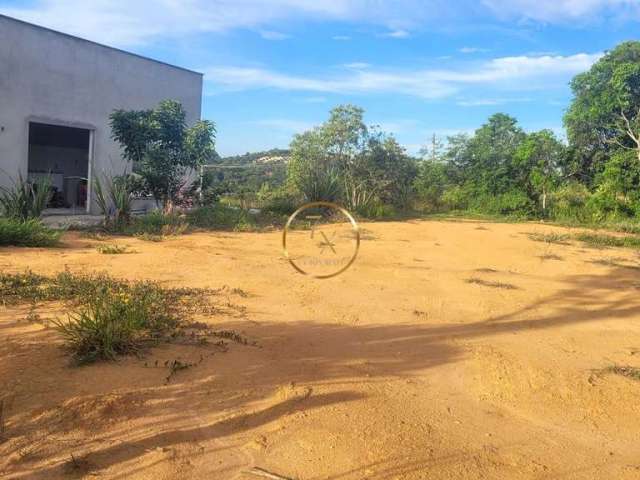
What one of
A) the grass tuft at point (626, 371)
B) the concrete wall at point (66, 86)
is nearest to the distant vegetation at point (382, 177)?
the concrete wall at point (66, 86)

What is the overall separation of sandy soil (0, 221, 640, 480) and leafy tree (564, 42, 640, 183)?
15.3 m

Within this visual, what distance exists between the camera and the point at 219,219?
11.8 metres

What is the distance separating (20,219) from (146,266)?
360 centimetres

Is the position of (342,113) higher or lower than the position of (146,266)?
higher

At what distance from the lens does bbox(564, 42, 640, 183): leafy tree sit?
61.0 feet

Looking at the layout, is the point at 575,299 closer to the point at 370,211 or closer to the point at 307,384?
the point at 307,384

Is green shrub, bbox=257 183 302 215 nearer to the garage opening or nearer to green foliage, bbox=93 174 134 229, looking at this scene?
green foliage, bbox=93 174 134 229

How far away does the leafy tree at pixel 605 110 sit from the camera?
18.6 meters

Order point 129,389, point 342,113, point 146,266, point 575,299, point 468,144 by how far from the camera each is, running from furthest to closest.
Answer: point 468,144 < point 342,113 < point 146,266 < point 575,299 < point 129,389

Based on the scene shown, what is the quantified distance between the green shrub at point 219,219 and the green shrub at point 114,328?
7.12m

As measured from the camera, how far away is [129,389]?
10.0ft

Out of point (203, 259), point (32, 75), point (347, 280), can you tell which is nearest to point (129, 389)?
point (347, 280)

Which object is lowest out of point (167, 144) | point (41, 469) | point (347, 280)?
point (41, 469)

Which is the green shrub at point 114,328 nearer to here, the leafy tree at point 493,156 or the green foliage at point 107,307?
the green foliage at point 107,307
